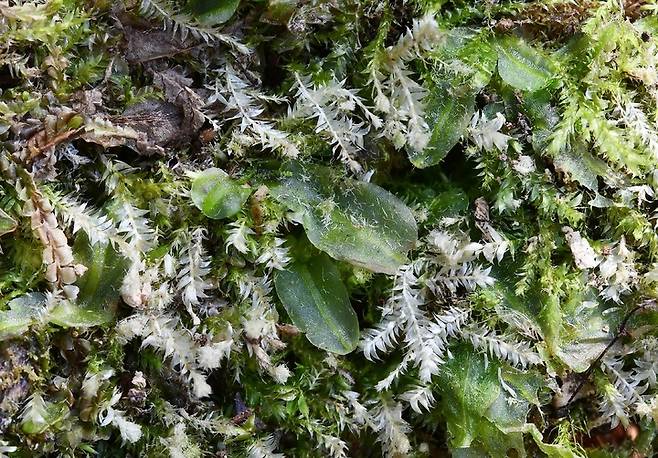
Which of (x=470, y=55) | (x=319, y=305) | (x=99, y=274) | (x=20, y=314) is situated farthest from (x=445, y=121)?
(x=20, y=314)

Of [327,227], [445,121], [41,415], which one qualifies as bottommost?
[41,415]

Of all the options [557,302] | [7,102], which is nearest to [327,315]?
[557,302]

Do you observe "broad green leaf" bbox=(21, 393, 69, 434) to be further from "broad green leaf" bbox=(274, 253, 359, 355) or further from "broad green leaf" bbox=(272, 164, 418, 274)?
"broad green leaf" bbox=(272, 164, 418, 274)

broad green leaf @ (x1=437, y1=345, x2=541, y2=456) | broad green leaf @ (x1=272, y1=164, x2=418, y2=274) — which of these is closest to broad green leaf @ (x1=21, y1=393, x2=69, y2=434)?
broad green leaf @ (x1=272, y1=164, x2=418, y2=274)

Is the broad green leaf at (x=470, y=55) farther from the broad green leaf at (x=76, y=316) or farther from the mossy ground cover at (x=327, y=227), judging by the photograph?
the broad green leaf at (x=76, y=316)

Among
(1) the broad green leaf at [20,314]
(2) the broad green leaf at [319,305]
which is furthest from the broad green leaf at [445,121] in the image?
(1) the broad green leaf at [20,314]

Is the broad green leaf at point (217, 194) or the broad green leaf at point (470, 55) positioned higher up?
the broad green leaf at point (470, 55)

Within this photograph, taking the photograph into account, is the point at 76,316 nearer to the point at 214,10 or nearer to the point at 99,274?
the point at 99,274
